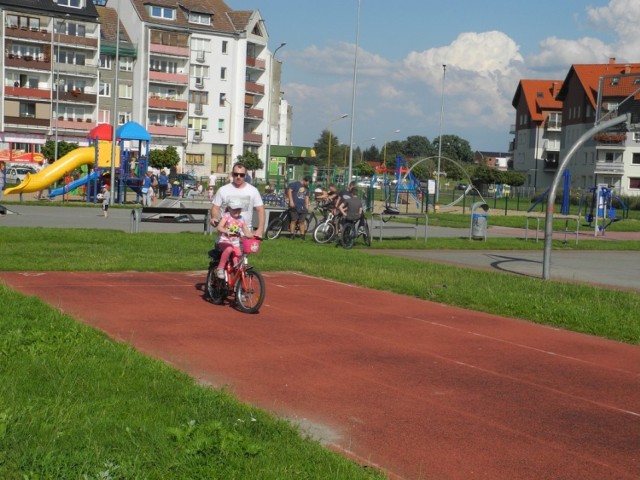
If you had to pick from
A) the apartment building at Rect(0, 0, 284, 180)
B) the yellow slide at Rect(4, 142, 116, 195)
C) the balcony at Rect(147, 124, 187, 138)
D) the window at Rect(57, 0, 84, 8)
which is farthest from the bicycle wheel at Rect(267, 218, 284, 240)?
the window at Rect(57, 0, 84, 8)

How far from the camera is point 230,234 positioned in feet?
39.4

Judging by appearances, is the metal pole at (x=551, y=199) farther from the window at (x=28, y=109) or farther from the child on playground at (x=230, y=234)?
the window at (x=28, y=109)

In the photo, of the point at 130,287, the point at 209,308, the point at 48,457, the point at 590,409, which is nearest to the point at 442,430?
the point at 590,409

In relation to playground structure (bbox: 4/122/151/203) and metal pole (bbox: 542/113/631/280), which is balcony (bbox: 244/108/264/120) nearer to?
playground structure (bbox: 4/122/151/203)

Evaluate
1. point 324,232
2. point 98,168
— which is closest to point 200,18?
point 98,168

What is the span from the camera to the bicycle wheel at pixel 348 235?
24719 mm

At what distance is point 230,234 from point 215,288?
2.92 feet

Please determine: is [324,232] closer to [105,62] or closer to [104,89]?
[104,89]

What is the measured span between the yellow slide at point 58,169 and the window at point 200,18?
4766 cm

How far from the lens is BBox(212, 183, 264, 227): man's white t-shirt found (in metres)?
12.5

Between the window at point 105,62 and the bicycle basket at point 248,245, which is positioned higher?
the window at point 105,62

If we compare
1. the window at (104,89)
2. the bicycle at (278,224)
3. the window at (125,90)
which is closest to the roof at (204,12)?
the window at (125,90)

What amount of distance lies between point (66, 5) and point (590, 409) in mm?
87217

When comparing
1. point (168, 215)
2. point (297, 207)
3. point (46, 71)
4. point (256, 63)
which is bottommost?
point (168, 215)
